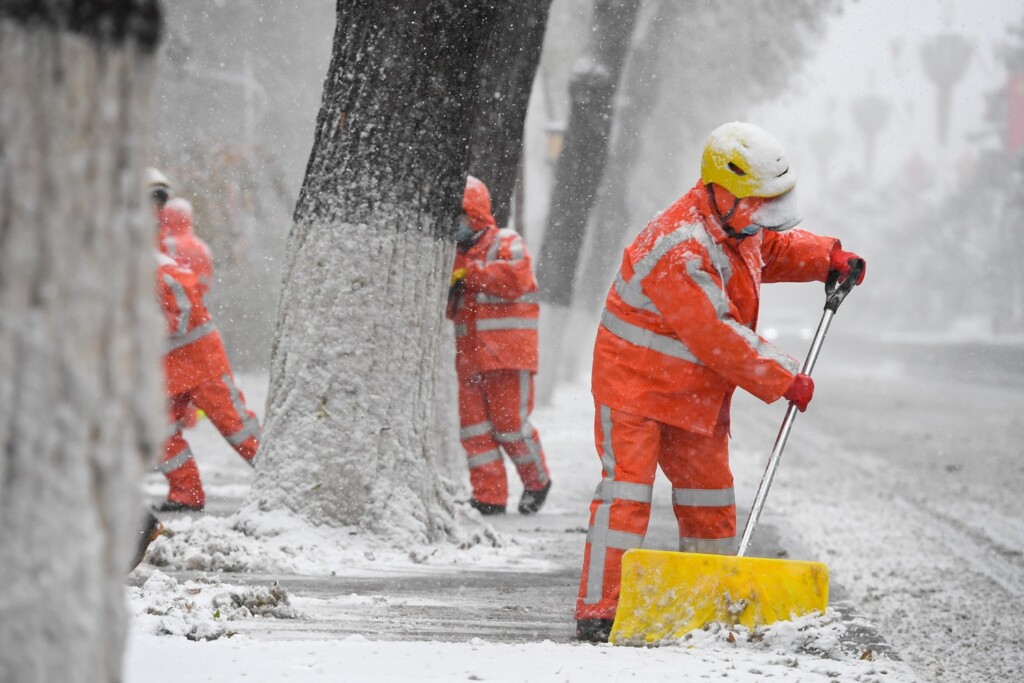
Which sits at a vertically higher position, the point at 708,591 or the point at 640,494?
the point at 640,494

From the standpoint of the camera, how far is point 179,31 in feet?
62.1

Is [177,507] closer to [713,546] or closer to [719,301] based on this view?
[713,546]

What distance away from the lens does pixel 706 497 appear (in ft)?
14.4

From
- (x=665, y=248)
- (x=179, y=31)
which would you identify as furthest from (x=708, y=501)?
(x=179, y=31)

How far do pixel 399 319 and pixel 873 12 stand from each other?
13062 mm

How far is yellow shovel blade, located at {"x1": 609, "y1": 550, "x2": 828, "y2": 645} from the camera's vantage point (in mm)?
3885

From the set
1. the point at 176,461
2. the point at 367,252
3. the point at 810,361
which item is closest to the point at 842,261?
the point at 810,361

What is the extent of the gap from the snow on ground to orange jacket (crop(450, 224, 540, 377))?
60.3 inches

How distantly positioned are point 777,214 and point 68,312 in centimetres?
306

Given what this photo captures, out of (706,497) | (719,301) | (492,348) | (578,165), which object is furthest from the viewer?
(578,165)

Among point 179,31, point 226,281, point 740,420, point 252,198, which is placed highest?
point 179,31

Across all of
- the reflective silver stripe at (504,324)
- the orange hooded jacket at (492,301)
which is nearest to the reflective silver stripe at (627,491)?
the orange hooded jacket at (492,301)

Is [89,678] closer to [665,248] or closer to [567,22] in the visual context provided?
[665,248]

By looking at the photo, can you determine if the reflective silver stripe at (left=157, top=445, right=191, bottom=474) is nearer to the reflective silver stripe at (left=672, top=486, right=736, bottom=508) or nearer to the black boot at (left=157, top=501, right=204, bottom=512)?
the black boot at (left=157, top=501, right=204, bottom=512)
